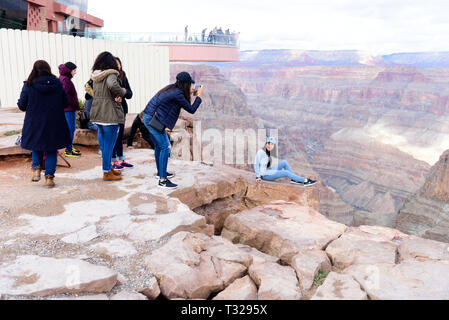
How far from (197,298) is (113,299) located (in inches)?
24.3

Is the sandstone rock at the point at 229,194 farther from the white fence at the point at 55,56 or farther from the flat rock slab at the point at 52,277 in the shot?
the white fence at the point at 55,56

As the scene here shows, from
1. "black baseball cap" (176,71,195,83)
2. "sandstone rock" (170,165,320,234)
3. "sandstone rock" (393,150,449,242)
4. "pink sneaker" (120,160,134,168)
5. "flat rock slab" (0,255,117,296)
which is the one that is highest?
"black baseball cap" (176,71,195,83)

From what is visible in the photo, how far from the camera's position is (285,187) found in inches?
250

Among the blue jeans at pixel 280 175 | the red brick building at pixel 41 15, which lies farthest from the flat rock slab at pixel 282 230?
the red brick building at pixel 41 15

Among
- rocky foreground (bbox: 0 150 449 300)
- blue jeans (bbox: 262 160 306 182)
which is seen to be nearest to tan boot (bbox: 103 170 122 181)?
rocky foreground (bbox: 0 150 449 300)

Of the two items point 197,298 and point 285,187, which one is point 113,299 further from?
point 285,187

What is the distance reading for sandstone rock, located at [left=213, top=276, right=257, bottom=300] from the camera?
7.90ft

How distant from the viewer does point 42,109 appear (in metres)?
3.84

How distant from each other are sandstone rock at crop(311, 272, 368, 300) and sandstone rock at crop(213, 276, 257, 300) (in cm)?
45

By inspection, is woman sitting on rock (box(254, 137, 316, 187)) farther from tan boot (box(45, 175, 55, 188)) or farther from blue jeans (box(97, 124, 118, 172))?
tan boot (box(45, 175, 55, 188))

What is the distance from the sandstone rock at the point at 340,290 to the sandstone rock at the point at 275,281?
0.18m

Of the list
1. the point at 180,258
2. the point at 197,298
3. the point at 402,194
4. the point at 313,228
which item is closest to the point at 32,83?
the point at 180,258

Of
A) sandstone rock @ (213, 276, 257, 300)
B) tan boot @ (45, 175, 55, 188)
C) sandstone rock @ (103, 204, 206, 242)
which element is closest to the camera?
sandstone rock @ (213, 276, 257, 300)

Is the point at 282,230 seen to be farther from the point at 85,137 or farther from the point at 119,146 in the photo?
Answer: the point at 85,137
